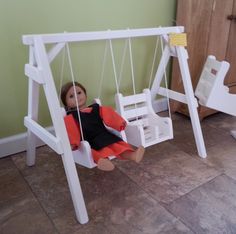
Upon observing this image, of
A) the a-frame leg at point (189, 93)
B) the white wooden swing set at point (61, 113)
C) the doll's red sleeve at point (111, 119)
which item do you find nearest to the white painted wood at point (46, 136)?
the white wooden swing set at point (61, 113)

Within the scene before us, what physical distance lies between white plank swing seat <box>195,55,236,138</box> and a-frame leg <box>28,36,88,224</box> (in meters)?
0.79

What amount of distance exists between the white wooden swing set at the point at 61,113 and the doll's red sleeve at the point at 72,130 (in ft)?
0.15

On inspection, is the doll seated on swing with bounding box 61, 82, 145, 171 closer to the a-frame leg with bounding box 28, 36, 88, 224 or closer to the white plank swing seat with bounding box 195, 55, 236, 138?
the a-frame leg with bounding box 28, 36, 88, 224

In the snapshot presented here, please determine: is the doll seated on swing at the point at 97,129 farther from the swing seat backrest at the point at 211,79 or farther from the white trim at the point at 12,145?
the swing seat backrest at the point at 211,79

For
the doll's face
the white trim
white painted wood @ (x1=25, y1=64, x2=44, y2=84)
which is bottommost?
the white trim

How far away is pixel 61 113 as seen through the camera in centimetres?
89

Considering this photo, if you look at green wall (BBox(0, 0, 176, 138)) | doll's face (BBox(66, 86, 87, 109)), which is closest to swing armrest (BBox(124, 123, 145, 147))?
doll's face (BBox(66, 86, 87, 109))

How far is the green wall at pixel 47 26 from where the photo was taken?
117 cm

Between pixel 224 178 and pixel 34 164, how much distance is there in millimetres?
883

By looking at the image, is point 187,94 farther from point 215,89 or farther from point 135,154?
point 135,154

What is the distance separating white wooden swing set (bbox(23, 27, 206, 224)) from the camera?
2.84ft

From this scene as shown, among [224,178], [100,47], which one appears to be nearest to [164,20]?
[100,47]

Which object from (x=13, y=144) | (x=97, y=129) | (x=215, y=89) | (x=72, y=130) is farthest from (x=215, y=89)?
(x=13, y=144)

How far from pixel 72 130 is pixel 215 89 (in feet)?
2.46
